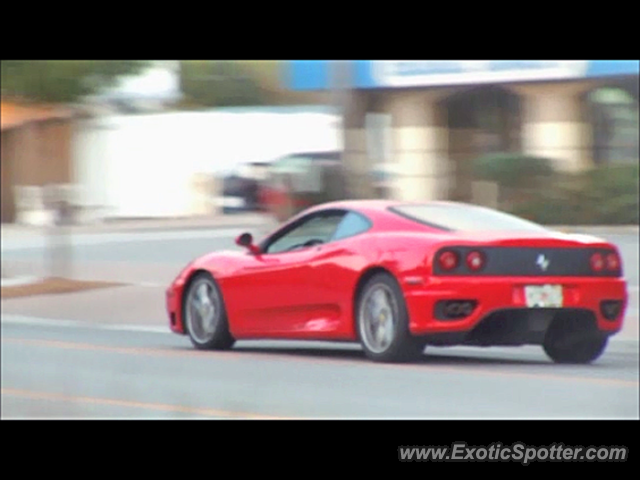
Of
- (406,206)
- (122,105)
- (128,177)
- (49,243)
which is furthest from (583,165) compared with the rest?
(49,243)

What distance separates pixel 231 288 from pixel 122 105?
256 centimetres

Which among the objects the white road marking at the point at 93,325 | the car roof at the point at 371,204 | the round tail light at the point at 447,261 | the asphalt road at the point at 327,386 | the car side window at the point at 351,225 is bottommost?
the white road marking at the point at 93,325

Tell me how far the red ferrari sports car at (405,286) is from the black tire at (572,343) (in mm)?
12

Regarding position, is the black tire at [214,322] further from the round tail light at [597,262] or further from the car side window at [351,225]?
the round tail light at [597,262]

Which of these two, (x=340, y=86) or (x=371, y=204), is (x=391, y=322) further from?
(x=340, y=86)

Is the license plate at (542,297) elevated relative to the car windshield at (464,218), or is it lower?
lower

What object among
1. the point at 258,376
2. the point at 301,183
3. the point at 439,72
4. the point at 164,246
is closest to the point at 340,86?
the point at 439,72

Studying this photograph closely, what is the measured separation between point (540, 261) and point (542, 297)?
329 millimetres

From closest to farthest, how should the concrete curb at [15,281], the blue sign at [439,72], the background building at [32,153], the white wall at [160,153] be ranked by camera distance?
the blue sign at [439,72] < the white wall at [160,153] < the background building at [32,153] < the concrete curb at [15,281]

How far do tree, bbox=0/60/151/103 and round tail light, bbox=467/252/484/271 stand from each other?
203 centimetres

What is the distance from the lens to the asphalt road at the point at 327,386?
8.36m

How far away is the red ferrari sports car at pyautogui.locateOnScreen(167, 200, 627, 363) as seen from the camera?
23.7ft

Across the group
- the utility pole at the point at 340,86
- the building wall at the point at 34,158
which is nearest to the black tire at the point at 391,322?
the utility pole at the point at 340,86
